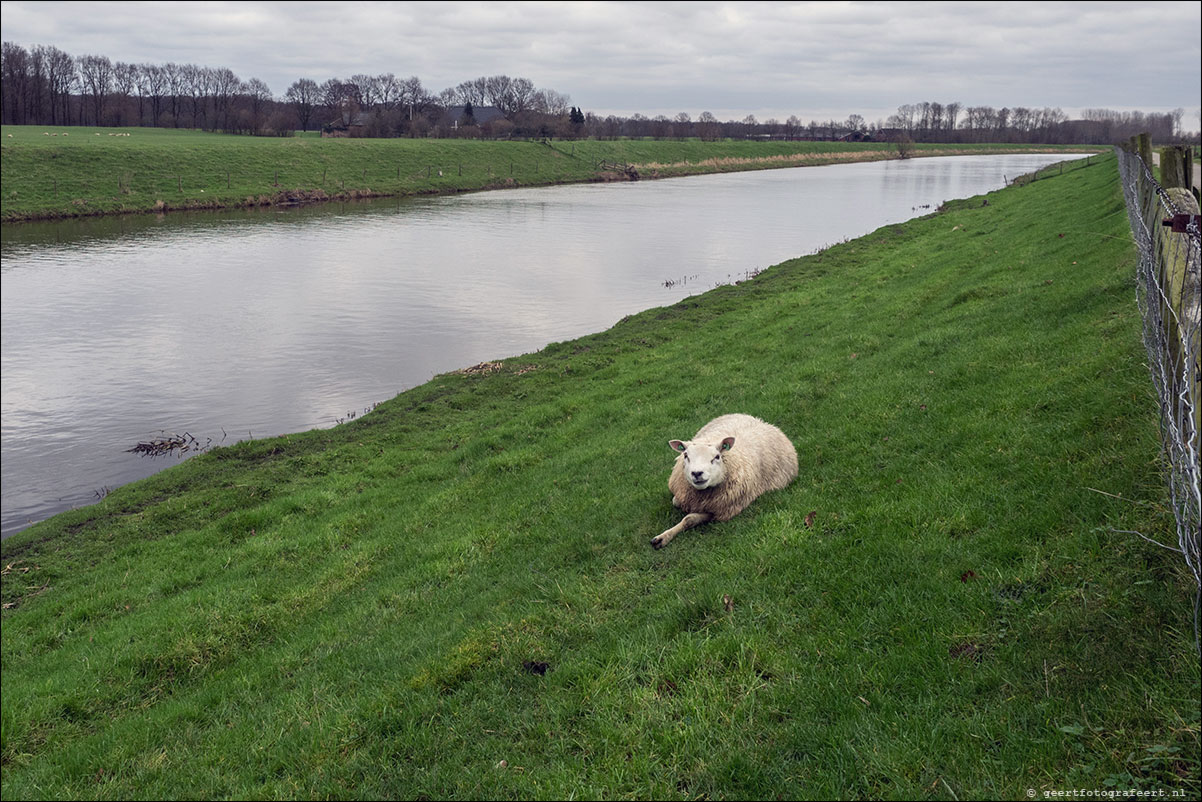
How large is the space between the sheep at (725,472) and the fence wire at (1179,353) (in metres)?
4.10

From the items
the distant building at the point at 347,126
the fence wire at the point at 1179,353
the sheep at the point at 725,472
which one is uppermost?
the distant building at the point at 347,126

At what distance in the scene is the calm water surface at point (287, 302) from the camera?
61.9 ft

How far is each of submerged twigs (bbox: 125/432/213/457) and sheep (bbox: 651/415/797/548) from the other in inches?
508

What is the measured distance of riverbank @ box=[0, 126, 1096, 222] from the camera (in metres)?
54.5

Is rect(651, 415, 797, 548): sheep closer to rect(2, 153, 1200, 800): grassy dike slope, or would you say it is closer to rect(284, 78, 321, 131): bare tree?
rect(2, 153, 1200, 800): grassy dike slope

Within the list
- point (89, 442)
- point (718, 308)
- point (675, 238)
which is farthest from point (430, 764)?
point (675, 238)

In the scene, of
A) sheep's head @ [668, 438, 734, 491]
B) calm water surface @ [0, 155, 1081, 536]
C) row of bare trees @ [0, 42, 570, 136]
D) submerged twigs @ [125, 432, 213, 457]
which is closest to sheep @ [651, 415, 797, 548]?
sheep's head @ [668, 438, 734, 491]

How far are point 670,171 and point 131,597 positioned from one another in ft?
324

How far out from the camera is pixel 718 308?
85.1 ft

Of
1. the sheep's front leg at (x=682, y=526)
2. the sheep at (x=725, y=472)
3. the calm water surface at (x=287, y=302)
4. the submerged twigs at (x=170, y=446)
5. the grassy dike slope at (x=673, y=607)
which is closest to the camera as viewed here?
the grassy dike slope at (x=673, y=607)

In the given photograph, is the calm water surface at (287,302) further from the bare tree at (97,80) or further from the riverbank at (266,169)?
the bare tree at (97,80)

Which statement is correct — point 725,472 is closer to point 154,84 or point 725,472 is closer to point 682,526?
point 682,526

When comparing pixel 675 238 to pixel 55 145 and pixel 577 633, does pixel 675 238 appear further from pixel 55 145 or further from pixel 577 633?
pixel 55 145

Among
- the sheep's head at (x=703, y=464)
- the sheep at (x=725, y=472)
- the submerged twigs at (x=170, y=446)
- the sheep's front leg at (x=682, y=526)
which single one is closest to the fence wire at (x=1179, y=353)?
the sheep at (x=725, y=472)
